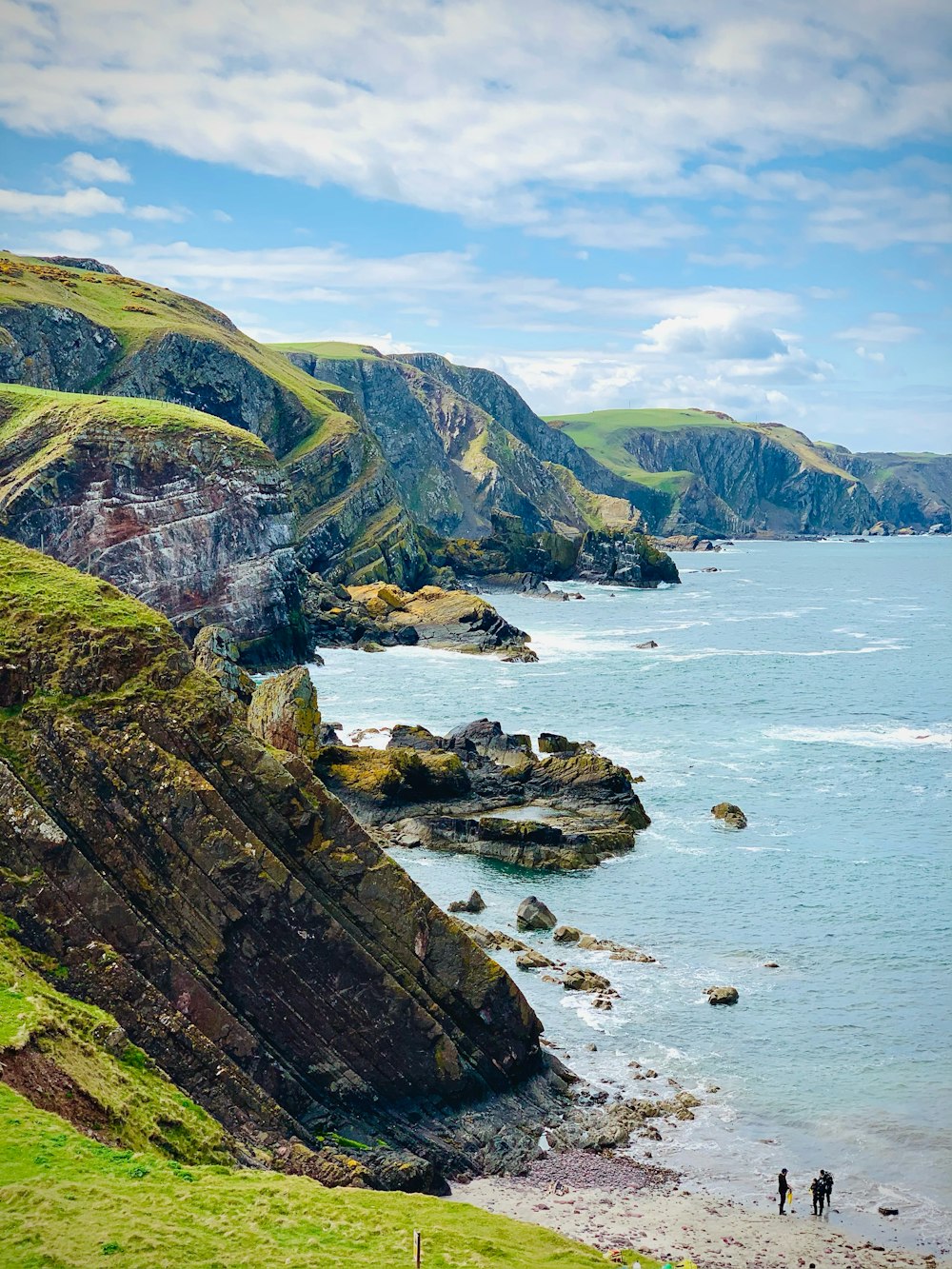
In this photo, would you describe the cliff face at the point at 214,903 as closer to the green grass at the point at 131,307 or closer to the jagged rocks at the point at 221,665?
the jagged rocks at the point at 221,665

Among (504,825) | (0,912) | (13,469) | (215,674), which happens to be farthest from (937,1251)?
(13,469)

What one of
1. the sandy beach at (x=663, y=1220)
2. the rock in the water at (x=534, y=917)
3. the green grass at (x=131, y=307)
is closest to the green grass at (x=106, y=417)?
the green grass at (x=131, y=307)

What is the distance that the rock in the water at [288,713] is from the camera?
5522cm

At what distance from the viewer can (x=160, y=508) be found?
10400cm

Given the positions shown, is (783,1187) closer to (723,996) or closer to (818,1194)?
(818,1194)

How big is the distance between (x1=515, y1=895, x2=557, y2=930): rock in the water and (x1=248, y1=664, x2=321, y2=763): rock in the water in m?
13.3

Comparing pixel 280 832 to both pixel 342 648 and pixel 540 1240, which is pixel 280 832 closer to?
pixel 540 1240

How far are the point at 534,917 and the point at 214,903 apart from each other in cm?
2021

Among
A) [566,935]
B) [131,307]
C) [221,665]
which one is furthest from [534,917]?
[131,307]

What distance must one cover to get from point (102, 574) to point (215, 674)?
37346 millimetres

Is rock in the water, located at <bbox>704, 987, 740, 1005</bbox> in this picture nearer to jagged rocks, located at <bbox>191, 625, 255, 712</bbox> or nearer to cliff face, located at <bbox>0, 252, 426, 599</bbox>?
jagged rocks, located at <bbox>191, 625, 255, 712</bbox>

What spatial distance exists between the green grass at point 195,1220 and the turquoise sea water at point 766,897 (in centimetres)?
1090

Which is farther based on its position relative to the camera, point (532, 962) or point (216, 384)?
point (216, 384)

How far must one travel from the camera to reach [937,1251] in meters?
29.0
